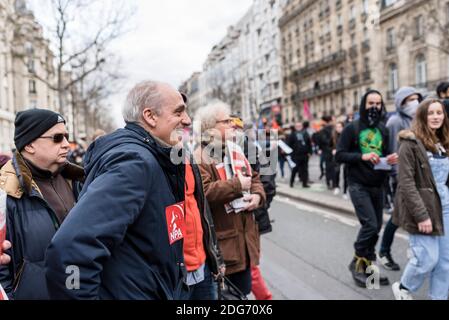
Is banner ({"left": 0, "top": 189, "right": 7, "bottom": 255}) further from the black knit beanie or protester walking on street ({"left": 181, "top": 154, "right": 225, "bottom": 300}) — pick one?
protester walking on street ({"left": 181, "top": 154, "right": 225, "bottom": 300})

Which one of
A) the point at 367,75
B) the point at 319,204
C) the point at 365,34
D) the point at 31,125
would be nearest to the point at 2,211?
the point at 31,125

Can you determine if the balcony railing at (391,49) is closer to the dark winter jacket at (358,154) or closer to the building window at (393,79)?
the building window at (393,79)

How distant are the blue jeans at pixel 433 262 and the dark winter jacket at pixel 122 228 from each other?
7.34 ft

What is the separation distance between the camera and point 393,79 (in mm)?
33469

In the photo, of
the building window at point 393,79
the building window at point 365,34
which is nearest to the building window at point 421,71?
the building window at point 393,79

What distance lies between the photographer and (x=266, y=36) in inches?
888

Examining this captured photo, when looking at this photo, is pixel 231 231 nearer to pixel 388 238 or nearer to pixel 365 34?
pixel 388 238

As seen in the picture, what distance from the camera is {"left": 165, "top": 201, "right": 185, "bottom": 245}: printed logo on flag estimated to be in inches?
62.1

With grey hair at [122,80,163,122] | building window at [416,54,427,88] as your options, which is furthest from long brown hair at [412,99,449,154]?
building window at [416,54,427,88]

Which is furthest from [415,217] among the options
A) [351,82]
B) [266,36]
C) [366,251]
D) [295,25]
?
[351,82]

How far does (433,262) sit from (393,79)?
3384 centimetres

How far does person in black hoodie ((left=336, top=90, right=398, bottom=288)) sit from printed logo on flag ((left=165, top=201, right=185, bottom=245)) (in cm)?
270
